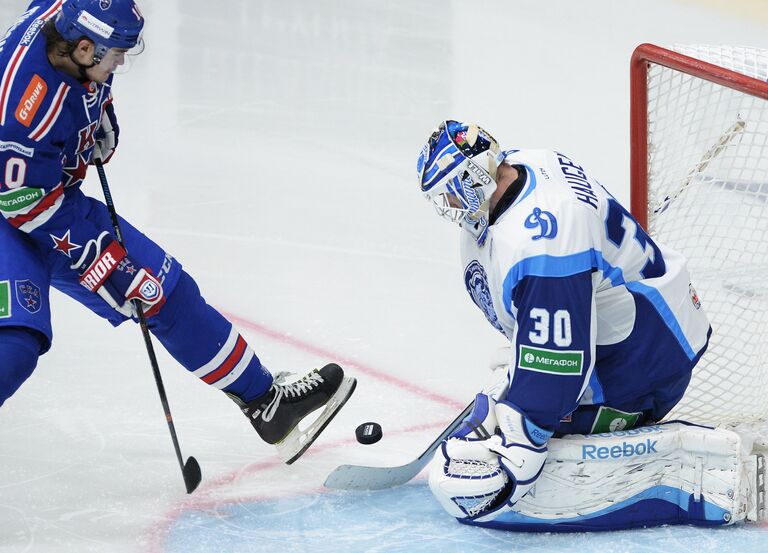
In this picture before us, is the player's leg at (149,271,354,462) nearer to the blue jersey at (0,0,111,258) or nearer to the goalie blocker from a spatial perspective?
the blue jersey at (0,0,111,258)

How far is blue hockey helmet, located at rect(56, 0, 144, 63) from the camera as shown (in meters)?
2.59

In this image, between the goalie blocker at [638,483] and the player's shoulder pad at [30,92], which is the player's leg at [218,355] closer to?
the player's shoulder pad at [30,92]

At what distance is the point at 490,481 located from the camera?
8.32 ft

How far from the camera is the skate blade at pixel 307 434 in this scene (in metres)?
3.02

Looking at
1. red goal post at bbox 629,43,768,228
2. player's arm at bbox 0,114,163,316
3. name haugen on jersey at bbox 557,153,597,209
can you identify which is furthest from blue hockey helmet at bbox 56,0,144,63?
red goal post at bbox 629,43,768,228

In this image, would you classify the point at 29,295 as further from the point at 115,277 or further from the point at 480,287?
the point at 480,287

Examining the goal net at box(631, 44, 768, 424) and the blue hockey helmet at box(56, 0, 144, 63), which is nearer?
the blue hockey helmet at box(56, 0, 144, 63)

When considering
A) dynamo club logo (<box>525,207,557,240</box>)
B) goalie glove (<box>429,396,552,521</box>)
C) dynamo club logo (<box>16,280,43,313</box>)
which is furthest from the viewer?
dynamo club logo (<box>16,280,43,313</box>)

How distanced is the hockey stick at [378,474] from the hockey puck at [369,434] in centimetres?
7

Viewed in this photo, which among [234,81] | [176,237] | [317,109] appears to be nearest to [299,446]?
[176,237]

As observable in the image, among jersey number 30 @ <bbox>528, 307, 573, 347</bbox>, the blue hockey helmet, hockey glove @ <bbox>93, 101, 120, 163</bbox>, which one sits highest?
the blue hockey helmet

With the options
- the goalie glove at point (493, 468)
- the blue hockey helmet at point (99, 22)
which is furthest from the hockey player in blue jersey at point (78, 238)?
the goalie glove at point (493, 468)

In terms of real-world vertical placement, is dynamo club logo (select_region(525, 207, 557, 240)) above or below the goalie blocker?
above

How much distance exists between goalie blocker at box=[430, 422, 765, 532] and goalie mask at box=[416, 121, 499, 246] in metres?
0.54
